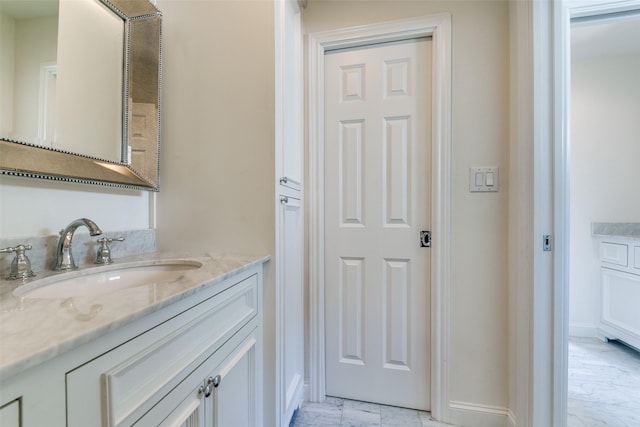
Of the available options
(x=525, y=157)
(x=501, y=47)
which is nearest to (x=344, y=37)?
(x=501, y=47)

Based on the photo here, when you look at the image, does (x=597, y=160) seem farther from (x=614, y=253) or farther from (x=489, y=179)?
(x=489, y=179)

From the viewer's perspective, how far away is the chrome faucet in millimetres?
751

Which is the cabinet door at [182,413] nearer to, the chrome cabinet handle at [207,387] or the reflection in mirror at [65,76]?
the chrome cabinet handle at [207,387]

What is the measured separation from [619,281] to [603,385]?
863 millimetres

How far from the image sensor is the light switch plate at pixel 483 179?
4.21 ft

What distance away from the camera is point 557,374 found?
111cm

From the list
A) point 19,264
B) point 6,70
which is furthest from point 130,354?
point 6,70

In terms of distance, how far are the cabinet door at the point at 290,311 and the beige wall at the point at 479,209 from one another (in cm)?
76

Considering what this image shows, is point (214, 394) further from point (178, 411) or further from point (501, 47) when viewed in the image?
point (501, 47)

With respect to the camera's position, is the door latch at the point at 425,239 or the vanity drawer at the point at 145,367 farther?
the door latch at the point at 425,239

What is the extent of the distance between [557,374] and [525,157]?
913mm

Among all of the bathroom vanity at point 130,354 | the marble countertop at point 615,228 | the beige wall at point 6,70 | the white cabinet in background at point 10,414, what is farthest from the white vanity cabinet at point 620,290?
the beige wall at point 6,70

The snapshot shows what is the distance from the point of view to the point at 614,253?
6.67ft

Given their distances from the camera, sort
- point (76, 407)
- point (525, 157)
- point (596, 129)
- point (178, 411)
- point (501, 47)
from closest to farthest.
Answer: point (76, 407)
point (178, 411)
point (525, 157)
point (501, 47)
point (596, 129)
